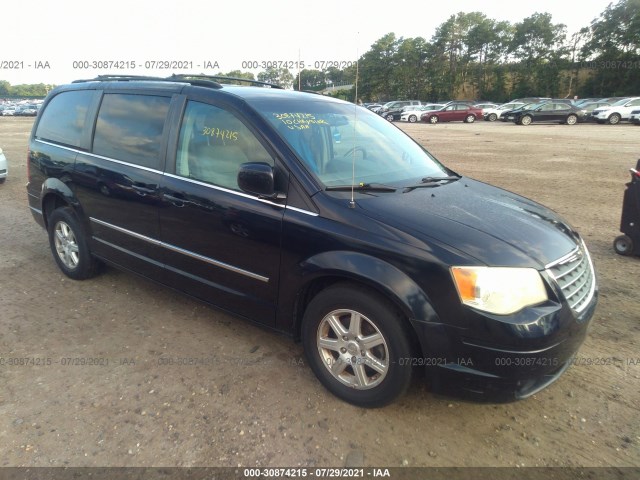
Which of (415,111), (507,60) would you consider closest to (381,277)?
(415,111)

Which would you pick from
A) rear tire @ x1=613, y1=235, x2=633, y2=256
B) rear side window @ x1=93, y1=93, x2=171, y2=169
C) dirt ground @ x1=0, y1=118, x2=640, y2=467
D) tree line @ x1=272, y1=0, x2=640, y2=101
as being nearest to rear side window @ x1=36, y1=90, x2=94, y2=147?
rear side window @ x1=93, y1=93, x2=171, y2=169

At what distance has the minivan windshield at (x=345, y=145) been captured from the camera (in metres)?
3.01

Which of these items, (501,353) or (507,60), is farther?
(507,60)

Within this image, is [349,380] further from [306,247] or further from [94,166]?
[94,166]

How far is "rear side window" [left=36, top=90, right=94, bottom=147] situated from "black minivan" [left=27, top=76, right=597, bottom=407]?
0.07m

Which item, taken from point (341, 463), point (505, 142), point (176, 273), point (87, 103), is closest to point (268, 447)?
point (341, 463)

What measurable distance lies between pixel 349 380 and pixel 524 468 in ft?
3.41

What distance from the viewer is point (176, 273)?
11.7ft

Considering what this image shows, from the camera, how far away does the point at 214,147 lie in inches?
128

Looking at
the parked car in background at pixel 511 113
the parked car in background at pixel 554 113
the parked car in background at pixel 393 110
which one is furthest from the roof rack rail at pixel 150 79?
the parked car in background at pixel 393 110

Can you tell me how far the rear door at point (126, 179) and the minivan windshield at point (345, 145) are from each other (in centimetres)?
102

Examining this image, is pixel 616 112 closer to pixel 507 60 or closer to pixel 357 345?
pixel 357 345

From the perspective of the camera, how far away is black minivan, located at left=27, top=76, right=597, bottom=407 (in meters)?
2.34

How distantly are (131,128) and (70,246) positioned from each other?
1.60m
